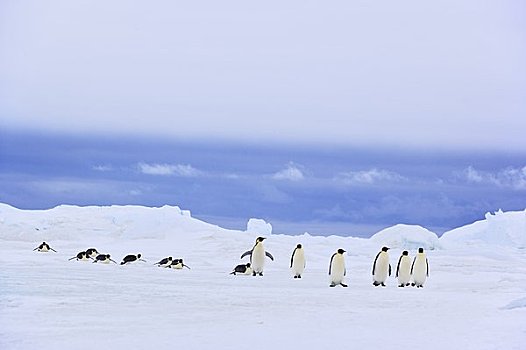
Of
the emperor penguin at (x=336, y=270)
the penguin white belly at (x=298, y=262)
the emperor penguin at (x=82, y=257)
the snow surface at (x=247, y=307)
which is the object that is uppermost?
the emperor penguin at (x=82, y=257)

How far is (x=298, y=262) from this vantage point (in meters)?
11.9

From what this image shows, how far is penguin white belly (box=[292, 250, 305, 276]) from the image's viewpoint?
1187 cm

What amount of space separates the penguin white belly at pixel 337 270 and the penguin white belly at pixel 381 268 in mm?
708

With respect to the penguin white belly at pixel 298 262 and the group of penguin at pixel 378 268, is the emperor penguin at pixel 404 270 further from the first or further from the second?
the penguin white belly at pixel 298 262

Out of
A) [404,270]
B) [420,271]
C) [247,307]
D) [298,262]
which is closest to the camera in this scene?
[247,307]

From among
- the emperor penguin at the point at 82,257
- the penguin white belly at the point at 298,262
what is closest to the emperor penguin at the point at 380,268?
the penguin white belly at the point at 298,262

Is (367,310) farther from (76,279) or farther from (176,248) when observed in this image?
(176,248)

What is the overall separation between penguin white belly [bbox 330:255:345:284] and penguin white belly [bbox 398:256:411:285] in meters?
1.20

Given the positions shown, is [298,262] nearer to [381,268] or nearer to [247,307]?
[381,268]

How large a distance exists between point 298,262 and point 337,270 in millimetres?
1388

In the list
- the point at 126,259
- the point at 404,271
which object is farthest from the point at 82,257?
the point at 404,271

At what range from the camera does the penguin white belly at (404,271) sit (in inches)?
456

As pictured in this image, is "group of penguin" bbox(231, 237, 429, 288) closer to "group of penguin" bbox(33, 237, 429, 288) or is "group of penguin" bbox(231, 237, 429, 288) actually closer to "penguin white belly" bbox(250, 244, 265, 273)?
"group of penguin" bbox(33, 237, 429, 288)

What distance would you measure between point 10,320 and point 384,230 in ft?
55.1
